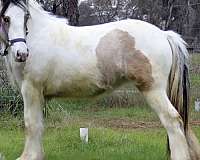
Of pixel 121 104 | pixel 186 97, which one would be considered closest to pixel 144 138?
pixel 186 97

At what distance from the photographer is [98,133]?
25.7 ft

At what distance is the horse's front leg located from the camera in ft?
17.7

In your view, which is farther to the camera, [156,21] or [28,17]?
[156,21]

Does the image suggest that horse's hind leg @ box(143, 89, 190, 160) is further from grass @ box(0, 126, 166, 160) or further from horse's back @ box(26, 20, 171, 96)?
grass @ box(0, 126, 166, 160)

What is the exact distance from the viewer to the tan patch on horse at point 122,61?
524 centimetres

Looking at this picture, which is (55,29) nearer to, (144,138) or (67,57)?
(67,57)

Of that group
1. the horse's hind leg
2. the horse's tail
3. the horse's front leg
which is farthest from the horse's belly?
the horse's tail

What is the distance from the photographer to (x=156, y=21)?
20.7 meters

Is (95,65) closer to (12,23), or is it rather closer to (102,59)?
(102,59)

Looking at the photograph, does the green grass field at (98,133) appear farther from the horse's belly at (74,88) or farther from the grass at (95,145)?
the horse's belly at (74,88)

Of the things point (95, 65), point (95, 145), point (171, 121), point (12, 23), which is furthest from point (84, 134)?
point (12, 23)

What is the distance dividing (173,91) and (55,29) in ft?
4.95

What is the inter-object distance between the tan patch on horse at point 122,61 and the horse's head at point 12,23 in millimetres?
863

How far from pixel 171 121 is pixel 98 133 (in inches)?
109
